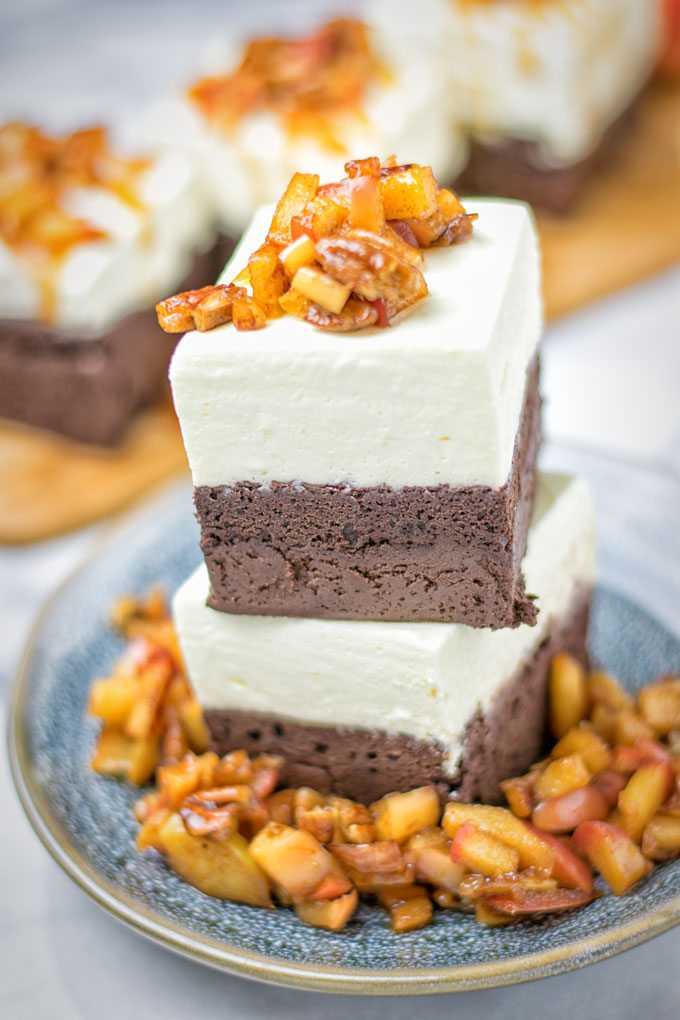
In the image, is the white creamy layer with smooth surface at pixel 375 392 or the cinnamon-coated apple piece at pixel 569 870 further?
the cinnamon-coated apple piece at pixel 569 870

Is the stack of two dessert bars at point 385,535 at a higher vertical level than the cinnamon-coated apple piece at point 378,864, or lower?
higher

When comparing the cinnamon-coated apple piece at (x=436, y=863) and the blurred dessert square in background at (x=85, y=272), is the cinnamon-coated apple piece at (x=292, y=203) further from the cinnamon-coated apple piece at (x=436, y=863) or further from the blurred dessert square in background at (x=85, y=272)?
the blurred dessert square in background at (x=85, y=272)

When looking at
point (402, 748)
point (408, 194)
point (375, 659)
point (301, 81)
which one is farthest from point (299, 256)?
point (301, 81)

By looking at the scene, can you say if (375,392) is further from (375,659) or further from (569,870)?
(569,870)


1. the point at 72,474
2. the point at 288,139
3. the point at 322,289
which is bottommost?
the point at 72,474

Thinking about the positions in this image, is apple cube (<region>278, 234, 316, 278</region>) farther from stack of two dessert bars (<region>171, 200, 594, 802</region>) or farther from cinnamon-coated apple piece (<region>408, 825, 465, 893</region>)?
cinnamon-coated apple piece (<region>408, 825, 465, 893</region>)

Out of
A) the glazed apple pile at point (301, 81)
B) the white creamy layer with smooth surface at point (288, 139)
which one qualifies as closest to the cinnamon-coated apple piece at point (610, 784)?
the white creamy layer with smooth surface at point (288, 139)
